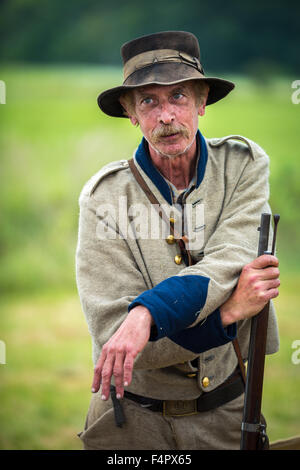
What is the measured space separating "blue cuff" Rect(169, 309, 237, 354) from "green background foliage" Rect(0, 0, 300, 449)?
5.15 metres

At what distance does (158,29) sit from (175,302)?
7303mm

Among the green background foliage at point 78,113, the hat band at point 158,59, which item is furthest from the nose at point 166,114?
the green background foliage at point 78,113

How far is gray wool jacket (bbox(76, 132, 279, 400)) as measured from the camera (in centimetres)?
192

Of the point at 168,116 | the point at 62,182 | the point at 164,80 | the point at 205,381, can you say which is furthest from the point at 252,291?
the point at 62,182

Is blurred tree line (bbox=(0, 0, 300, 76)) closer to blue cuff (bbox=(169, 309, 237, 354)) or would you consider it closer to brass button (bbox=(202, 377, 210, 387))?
brass button (bbox=(202, 377, 210, 387))

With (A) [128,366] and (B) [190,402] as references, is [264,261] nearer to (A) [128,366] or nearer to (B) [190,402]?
(A) [128,366]

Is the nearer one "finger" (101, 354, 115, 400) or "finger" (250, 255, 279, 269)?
"finger" (101, 354, 115, 400)

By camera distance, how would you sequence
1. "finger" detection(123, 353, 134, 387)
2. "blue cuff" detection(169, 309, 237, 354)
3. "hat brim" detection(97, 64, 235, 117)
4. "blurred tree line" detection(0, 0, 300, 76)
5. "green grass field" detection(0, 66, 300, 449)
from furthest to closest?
"blurred tree line" detection(0, 0, 300, 76)
"green grass field" detection(0, 66, 300, 449)
"hat brim" detection(97, 64, 235, 117)
"blue cuff" detection(169, 309, 237, 354)
"finger" detection(123, 353, 134, 387)

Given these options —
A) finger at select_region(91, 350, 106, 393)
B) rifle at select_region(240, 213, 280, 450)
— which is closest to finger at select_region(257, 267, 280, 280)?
rifle at select_region(240, 213, 280, 450)

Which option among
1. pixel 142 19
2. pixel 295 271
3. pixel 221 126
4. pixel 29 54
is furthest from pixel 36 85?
pixel 295 271

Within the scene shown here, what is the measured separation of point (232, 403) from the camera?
2.29m

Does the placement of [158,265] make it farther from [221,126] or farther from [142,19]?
[142,19]

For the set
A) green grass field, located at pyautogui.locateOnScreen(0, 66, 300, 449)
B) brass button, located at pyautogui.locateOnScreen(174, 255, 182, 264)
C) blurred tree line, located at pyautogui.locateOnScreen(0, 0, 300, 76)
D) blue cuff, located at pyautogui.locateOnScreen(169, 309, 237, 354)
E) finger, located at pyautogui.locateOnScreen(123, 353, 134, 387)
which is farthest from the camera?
blurred tree line, located at pyautogui.locateOnScreen(0, 0, 300, 76)
